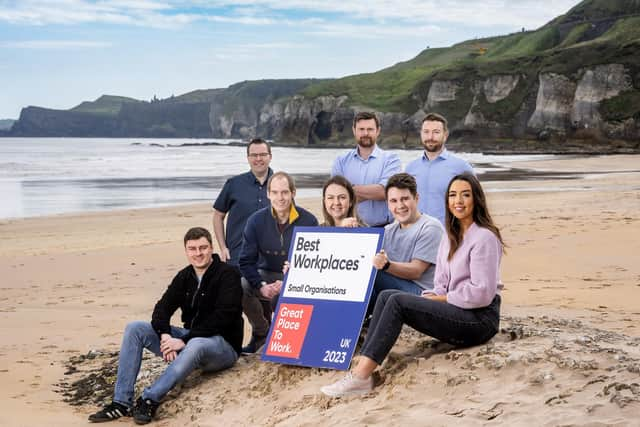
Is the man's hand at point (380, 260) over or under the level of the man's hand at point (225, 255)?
over

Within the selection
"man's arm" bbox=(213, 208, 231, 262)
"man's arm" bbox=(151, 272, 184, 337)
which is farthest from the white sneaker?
"man's arm" bbox=(213, 208, 231, 262)

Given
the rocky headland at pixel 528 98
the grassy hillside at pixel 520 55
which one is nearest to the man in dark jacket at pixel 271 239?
the rocky headland at pixel 528 98

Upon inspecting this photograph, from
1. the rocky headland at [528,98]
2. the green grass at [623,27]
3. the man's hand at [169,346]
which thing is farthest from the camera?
the green grass at [623,27]

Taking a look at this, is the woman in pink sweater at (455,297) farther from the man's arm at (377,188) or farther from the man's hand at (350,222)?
the man's arm at (377,188)

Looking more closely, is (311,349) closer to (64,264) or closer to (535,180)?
(64,264)

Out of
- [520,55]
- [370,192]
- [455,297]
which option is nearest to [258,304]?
[370,192]

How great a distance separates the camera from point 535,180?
32406 millimetres

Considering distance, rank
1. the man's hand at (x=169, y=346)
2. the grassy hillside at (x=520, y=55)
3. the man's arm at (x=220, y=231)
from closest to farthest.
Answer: the man's hand at (x=169, y=346), the man's arm at (x=220, y=231), the grassy hillside at (x=520, y=55)

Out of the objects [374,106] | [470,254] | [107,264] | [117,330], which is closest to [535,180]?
[107,264]

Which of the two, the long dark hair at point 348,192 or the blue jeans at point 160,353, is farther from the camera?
the long dark hair at point 348,192

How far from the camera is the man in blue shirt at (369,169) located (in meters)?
6.84

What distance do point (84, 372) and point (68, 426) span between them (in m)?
1.51

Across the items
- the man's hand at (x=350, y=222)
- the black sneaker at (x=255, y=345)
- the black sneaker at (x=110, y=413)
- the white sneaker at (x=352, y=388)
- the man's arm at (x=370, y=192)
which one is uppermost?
the man's arm at (x=370, y=192)

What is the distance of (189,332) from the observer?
6.22 m
